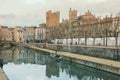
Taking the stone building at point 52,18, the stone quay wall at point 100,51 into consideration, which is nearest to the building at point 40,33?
the stone building at point 52,18

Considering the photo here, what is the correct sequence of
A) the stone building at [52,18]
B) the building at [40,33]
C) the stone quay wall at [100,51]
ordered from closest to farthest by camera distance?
1. the stone quay wall at [100,51]
2. the building at [40,33]
3. the stone building at [52,18]

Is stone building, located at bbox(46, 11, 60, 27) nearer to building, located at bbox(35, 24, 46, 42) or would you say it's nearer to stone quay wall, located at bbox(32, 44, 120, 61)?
building, located at bbox(35, 24, 46, 42)

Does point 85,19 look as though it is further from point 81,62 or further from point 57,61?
point 81,62

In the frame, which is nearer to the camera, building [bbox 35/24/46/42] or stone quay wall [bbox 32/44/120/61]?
stone quay wall [bbox 32/44/120/61]

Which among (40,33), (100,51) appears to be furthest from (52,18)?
(100,51)

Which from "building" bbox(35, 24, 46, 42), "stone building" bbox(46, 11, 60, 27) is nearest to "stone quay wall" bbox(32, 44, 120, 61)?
"building" bbox(35, 24, 46, 42)

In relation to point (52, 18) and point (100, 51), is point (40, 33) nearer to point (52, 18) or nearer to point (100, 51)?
point (52, 18)

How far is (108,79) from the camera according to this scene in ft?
107

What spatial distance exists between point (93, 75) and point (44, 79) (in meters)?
6.18

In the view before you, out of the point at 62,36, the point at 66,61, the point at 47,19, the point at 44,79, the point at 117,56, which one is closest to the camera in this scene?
the point at 44,79

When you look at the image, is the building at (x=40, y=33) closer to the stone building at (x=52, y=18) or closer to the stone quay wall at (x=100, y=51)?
the stone building at (x=52, y=18)

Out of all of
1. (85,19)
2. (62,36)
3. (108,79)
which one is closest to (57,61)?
(108,79)

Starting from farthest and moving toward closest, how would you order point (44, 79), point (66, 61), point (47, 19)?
point (47, 19)
point (66, 61)
point (44, 79)

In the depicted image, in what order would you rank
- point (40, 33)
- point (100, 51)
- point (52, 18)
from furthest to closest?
point (52, 18)
point (40, 33)
point (100, 51)
